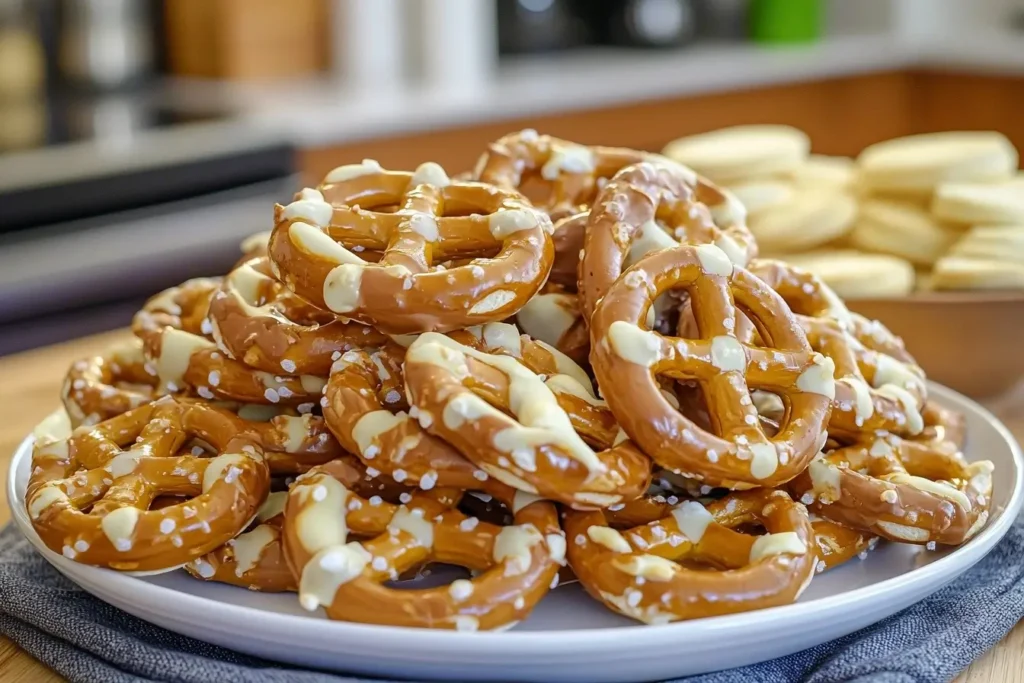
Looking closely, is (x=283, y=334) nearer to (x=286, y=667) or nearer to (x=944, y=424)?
(x=286, y=667)

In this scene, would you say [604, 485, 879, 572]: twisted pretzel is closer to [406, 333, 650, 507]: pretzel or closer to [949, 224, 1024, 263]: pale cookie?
[406, 333, 650, 507]: pretzel

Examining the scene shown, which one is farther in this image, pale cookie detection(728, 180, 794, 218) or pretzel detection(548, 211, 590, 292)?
pale cookie detection(728, 180, 794, 218)

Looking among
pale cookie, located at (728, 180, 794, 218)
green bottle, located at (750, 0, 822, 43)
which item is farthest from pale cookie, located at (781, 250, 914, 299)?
green bottle, located at (750, 0, 822, 43)

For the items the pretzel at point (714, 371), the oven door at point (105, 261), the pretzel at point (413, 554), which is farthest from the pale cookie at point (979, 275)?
the oven door at point (105, 261)

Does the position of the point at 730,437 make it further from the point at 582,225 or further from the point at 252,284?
the point at 252,284

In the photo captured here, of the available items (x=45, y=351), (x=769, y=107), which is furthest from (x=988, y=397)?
(x=769, y=107)
